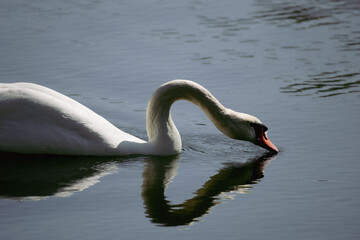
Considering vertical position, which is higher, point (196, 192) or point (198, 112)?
point (198, 112)

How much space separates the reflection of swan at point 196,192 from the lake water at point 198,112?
23 millimetres

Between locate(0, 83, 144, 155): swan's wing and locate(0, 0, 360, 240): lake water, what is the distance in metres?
0.18

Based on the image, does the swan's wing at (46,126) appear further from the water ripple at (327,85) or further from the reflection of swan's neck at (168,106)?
the water ripple at (327,85)

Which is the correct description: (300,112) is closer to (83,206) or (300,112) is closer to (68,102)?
(68,102)

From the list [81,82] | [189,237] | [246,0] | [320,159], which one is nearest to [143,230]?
[189,237]

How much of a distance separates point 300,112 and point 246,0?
7894 millimetres

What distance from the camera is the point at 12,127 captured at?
10398 millimetres

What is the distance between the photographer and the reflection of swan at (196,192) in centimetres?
853

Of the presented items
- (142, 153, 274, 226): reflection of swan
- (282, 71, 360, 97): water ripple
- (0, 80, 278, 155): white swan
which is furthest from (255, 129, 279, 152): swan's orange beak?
(282, 71, 360, 97): water ripple

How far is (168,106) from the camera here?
10766 millimetres

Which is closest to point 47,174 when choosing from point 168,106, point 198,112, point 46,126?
point 46,126

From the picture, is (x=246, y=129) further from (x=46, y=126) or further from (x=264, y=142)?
(x=46, y=126)

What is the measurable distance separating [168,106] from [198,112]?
1908 mm

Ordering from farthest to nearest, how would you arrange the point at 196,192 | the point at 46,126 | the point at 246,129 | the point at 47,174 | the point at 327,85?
the point at 327,85
the point at 246,129
the point at 46,126
the point at 47,174
the point at 196,192
